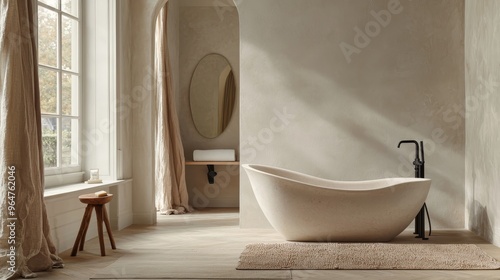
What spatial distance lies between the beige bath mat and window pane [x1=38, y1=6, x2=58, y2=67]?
2122mm

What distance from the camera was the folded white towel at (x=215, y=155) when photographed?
22.6ft

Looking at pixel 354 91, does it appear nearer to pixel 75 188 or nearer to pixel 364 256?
pixel 364 256

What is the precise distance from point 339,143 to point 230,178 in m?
2.25

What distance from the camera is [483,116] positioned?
491 centimetres

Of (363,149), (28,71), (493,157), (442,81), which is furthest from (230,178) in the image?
(28,71)

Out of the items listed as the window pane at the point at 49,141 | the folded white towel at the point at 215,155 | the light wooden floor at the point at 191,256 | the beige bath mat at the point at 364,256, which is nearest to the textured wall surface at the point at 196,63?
the folded white towel at the point at 215,155

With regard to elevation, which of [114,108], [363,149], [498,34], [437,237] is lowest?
[437,237]

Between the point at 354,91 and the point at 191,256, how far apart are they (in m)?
2.29

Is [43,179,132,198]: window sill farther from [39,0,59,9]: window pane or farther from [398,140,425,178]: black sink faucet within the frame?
[398,140,425,178]: black sink faucet

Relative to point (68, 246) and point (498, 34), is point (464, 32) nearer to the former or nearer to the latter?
point (498, 34)

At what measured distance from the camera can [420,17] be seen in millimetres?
5414

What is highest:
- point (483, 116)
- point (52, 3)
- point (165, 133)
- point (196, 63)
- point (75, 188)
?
point (52, 3)

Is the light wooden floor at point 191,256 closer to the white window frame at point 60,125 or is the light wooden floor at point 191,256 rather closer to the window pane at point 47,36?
the white window frame at point 60,125

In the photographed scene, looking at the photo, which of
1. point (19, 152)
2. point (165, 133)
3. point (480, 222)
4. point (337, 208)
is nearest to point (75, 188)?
point (19, 152)
